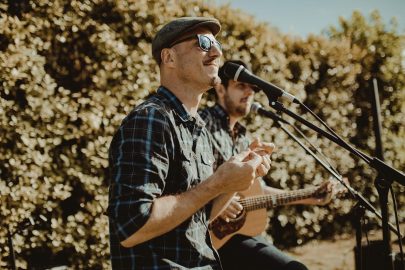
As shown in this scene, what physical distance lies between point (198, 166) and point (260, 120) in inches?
155

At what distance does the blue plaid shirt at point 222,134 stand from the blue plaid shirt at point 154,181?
148 centimetres

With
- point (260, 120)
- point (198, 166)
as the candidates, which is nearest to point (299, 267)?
point (198, 166)

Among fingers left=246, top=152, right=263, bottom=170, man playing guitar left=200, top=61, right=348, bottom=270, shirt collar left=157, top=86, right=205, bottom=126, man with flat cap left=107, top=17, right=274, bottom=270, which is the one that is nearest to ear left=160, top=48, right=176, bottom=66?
man with flat cap left=107, top=17, right=274, bottom=270

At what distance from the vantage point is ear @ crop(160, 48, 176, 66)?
2.11 metres

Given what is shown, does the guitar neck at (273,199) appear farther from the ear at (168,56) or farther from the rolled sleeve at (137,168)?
the rolled sleeve at (137,168)

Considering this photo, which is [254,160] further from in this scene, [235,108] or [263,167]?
[235,108]

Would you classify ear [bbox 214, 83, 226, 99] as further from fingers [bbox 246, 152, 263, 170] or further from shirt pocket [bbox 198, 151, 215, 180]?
fingers [bbox 246, 152, 263, 170]

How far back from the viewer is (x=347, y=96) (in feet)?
23.4

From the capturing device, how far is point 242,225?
11.4 ft

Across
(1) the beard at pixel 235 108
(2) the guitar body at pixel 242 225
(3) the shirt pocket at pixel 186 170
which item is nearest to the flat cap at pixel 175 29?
(3) the shirt pocket at pixel 186 170

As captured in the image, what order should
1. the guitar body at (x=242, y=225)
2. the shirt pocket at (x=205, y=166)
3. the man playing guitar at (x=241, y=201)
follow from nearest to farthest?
1. the shirt pocket at (x=205, y=166)
2. the man playing guitar at (x=241, y=201)
3. the guitar body at (x=242, y=225)

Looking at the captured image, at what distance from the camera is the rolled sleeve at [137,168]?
5.03ft

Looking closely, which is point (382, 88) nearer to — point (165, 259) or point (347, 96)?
point (347, 96)

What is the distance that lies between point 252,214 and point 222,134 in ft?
2.70
